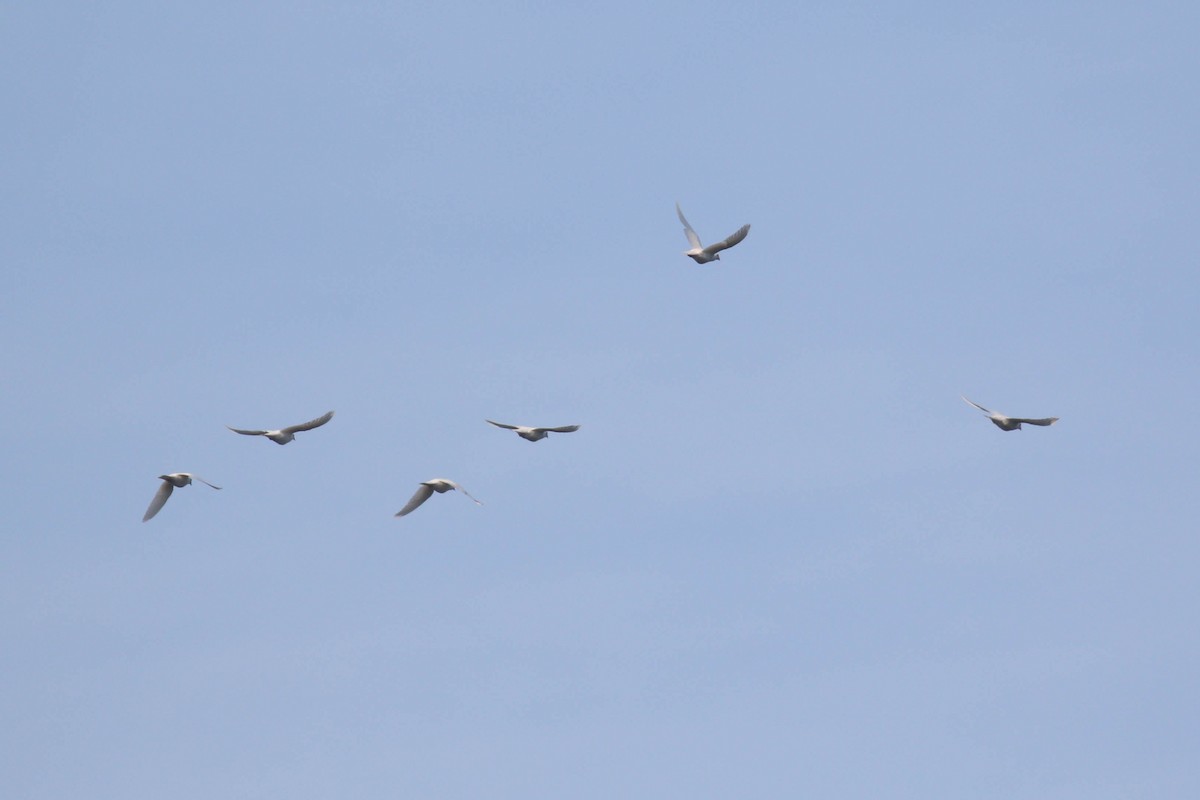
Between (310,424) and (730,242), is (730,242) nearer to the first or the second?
(730,242)

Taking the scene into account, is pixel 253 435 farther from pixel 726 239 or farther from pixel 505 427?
pixel 726 239

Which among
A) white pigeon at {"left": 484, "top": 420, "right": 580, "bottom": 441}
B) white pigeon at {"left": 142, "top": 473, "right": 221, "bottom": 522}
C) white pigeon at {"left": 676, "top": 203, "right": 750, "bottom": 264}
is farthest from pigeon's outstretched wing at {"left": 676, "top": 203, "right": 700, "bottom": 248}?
white pigeon at {"left": 142, "top": 473, "right": 221, "bottom": 522}

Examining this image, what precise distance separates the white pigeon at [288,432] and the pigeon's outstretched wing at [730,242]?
81.2 feet

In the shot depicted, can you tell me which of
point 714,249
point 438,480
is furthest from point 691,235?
point 438,480

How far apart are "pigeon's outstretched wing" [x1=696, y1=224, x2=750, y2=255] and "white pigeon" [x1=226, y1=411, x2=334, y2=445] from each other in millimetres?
24743

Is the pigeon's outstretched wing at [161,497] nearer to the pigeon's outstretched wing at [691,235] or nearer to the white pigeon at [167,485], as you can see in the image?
the white pigeon at [167,485]

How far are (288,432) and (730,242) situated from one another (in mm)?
28167

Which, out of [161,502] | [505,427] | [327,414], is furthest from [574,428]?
[161,502]

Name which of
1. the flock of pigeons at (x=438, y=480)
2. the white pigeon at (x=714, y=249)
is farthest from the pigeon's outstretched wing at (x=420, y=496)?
the white pigeon at (x=714, y=249)

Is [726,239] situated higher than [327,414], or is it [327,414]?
[726,239]

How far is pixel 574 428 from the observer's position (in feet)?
328

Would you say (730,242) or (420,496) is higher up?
(730,242)

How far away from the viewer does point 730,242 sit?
10675cm

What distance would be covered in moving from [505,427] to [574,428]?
162 inches
